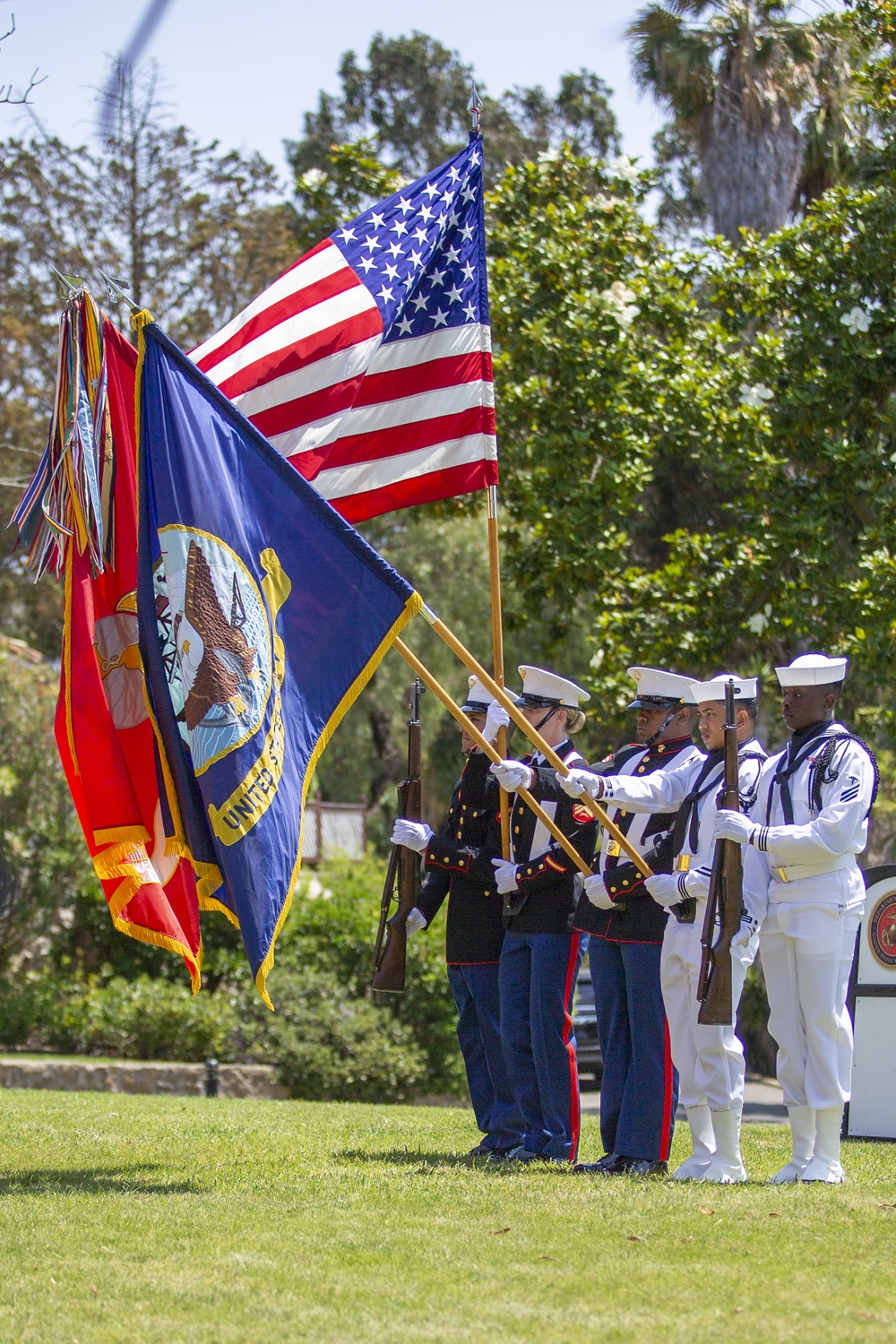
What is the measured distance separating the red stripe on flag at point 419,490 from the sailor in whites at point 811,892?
195cm

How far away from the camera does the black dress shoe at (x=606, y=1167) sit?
6.74 m

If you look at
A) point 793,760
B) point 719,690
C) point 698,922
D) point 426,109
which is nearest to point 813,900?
point 698,922

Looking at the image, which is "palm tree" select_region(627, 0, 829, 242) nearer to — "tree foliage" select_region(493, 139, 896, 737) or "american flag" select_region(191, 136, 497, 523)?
"tree foliage" select_region(493, 139, 896, 737)

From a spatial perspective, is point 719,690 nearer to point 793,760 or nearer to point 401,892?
point 793,760

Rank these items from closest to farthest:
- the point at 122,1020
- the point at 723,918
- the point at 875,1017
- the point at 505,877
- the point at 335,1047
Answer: the point at 723,918, the point at 505,877, the point at 875,1017, the point at 335,1047, the point at 122,1020

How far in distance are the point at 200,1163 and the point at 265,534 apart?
9.52 ft

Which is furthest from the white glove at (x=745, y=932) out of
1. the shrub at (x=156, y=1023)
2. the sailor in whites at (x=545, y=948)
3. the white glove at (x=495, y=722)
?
the shrub at (x=156, y=1023)

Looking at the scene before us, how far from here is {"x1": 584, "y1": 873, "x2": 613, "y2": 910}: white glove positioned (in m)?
6.97

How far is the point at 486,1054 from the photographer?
7.71 metres

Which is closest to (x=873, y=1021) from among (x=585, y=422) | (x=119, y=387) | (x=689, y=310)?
(x=119, y=387)

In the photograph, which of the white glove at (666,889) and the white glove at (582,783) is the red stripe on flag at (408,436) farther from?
the white glove at (666,889)

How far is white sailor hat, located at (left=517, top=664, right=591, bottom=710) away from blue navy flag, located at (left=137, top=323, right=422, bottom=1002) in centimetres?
112

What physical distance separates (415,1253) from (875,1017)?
184 inches

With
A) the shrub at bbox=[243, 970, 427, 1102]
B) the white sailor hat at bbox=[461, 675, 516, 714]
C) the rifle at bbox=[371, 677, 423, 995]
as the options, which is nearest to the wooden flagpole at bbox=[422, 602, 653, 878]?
the rifle at bbox=[371, 677, 423, 995]
